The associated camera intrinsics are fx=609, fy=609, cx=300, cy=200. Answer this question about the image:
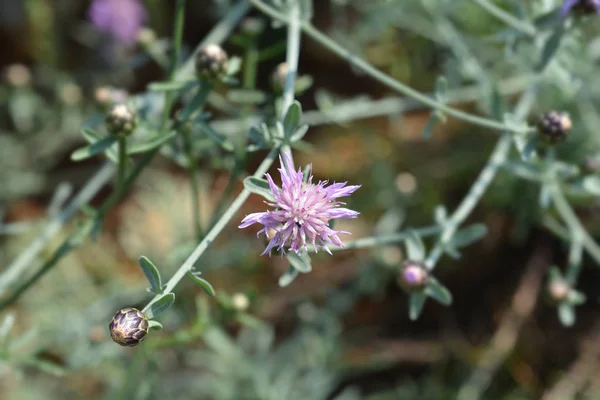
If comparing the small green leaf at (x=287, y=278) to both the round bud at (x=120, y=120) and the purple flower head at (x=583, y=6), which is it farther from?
the purple flower head at (x=583, y=6)

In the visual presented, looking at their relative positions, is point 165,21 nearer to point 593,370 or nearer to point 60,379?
point 60,379

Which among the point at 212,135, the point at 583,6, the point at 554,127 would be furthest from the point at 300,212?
the point at 583,6

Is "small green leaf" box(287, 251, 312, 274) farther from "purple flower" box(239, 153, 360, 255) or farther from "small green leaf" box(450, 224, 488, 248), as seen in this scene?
"small green leaf" box(450, 224, 488, 248)

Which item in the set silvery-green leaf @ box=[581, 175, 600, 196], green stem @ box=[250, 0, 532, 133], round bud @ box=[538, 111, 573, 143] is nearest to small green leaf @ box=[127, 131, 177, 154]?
green stem @ box=[250, 0, 532, 133]

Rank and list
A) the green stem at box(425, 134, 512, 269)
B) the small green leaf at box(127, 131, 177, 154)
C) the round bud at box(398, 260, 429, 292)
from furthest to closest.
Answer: the green stem at box(425, 134, 512, 269)
the round bud at box(398, 260, 429, 292)
the small green leaf at box(127, 131, 177, 154)

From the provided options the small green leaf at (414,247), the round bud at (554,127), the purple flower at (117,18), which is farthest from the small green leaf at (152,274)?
the purple flower at (117,18)

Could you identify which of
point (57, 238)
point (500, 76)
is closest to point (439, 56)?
point (500, 76)
